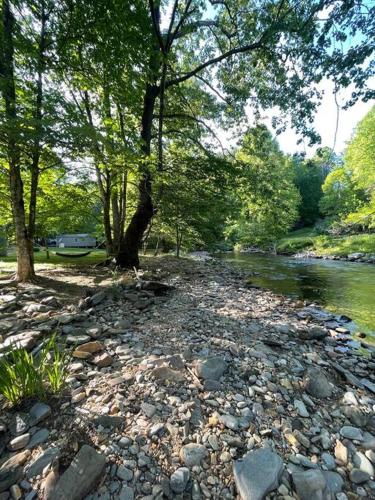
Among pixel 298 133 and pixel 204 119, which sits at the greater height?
pixel 204 119

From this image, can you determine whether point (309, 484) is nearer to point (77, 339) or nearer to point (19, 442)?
point (19, 442)

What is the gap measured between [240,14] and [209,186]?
459cm

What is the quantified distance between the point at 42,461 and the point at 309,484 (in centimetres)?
163

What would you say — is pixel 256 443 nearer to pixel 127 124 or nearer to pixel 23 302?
pixel 23 302

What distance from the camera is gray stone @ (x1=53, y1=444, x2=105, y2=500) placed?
131 centimetres

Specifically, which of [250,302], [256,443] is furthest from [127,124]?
[256,443]

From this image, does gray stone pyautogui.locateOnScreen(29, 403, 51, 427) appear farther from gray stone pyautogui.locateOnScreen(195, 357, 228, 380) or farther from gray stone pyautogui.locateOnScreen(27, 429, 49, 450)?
gray stone pyautogui.locateOnScreen(195, 357, 228, 380)

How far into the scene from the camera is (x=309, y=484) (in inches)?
56.0

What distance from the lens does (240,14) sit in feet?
21.3

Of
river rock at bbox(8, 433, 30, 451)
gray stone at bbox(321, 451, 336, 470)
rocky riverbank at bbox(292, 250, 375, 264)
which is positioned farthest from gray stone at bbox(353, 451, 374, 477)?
rocky riverbank at bbox(292, 250, 375, 264)

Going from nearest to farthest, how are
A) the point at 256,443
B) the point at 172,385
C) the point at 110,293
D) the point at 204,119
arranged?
the point at 256,443
the point at 172,385
the point at 110,293
the point at 204,119

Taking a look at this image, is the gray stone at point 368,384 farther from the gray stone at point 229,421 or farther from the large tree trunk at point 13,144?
the large tree trunk at point 13,144

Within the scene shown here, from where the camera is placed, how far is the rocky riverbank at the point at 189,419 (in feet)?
4.65

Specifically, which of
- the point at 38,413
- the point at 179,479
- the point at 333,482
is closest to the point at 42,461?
the point at 38,413
